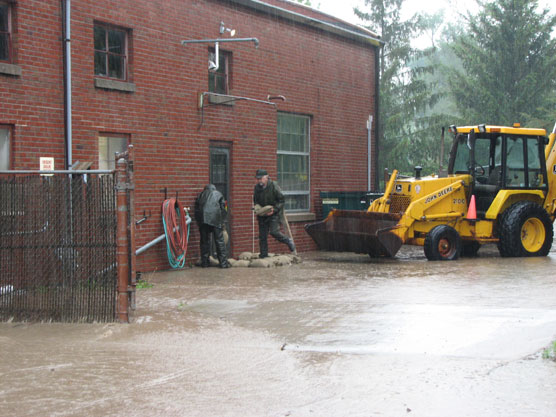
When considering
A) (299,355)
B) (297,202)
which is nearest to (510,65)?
(297,202)

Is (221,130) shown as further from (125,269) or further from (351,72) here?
(125,269)

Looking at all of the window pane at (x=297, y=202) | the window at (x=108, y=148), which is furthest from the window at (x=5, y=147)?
the window pane at (x=297, y=202)

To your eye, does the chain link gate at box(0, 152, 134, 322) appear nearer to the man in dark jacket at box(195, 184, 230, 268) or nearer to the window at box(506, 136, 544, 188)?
the man in dark jacket at box(195, 184, 230, 268)

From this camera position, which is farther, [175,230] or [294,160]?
[294,160]

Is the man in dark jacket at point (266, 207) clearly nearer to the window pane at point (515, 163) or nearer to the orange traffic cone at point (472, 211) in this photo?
the orange traffic cone at point (472, 211)

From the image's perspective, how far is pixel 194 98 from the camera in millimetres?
15500

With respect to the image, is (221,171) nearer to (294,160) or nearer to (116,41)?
(294,160)

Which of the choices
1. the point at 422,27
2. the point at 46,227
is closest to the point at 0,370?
the point at 46,227

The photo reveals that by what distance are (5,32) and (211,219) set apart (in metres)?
4.88

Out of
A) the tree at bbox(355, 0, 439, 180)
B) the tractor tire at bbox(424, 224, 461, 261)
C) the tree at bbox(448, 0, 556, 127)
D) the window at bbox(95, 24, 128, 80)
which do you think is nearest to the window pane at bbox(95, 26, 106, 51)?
the window at bbox(95, 24, 128, 80)

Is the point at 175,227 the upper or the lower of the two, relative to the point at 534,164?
lower

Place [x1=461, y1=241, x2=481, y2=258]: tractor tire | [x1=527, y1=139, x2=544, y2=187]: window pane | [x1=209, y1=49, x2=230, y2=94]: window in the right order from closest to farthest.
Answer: [x1=209, y1=49, x2=230, y2=94]: window → [x1=527, y1=139, x2=544, y2=187]: window pane → [x1=461, y1=241, x2=481, y2=258]: tractor tire

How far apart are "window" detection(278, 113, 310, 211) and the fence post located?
9419 millimetres

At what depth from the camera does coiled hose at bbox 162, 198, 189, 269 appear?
47.1ft
